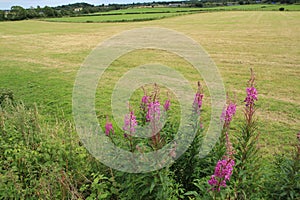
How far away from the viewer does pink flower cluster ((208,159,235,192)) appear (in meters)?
2.46

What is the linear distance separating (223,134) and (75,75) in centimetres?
1055

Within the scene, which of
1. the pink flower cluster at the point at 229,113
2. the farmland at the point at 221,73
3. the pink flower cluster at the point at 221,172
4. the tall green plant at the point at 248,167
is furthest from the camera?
the farmland at the point at 221,73

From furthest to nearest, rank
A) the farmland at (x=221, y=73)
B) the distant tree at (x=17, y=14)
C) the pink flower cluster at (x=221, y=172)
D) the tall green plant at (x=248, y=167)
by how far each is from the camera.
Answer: the distant tree at (x=17, y=14) < the farmland at (x=221, y=73) < the tall green plant at (x=248, y=167) < the pink flower cluster at (x=221, y=172)

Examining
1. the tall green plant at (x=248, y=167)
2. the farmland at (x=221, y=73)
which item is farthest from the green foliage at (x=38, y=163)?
the tall green plant at (x=248, y=167)

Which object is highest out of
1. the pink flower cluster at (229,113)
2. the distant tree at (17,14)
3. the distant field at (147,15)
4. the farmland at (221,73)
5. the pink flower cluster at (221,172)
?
the distant tree at (17,14)

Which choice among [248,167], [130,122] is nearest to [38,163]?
[130,122]

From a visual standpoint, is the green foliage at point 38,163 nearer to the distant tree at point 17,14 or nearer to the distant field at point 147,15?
the distant field at point 147,15

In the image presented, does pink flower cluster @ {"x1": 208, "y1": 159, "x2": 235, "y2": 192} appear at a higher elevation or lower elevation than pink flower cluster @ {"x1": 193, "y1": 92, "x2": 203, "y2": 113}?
lower

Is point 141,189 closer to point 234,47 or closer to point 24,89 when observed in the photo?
point 24,89

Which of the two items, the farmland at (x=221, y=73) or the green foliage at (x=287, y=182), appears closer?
the green foliage at (x=287, y=182)

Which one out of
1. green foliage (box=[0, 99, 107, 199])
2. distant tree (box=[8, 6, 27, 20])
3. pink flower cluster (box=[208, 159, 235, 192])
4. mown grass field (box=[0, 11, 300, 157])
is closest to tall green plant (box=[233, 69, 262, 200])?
pink flower cluster (box=[208, 159, 235, 192])

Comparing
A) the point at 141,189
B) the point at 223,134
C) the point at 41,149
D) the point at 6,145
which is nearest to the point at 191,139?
the point at 223,134

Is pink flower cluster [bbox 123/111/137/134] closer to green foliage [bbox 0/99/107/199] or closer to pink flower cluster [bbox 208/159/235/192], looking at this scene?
green foliage [bbox 0/99/107/199]

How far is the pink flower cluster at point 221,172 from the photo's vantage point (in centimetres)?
246
